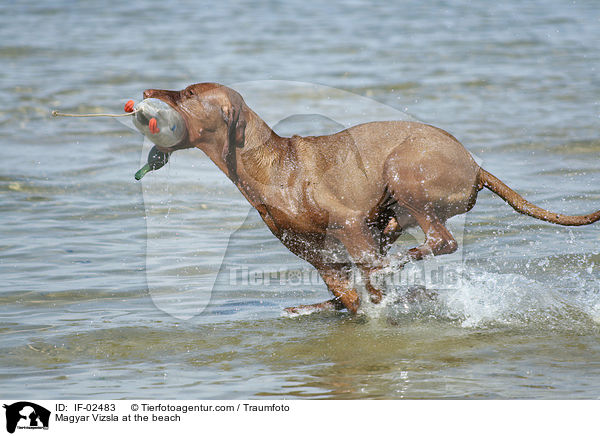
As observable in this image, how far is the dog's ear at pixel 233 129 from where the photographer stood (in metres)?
5.17

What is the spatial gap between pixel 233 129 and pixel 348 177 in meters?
0.73

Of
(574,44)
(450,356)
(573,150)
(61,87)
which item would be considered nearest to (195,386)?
(450,356)

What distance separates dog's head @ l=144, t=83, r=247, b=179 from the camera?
5102mm

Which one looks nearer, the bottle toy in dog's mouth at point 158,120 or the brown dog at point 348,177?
the bottle toy in dog's mouth at point 158,120

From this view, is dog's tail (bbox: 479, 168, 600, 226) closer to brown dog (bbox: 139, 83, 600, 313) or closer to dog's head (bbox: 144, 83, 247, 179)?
brown dog (bbox: 139, 83, 600, 313)

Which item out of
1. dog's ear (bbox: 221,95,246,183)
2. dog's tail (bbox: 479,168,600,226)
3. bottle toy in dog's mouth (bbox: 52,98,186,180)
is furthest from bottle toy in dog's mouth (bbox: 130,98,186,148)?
dog's tail (bbox: 479,168,600,226)

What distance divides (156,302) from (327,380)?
6.41 ft

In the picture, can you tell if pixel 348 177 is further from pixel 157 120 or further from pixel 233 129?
pixel 157 120
